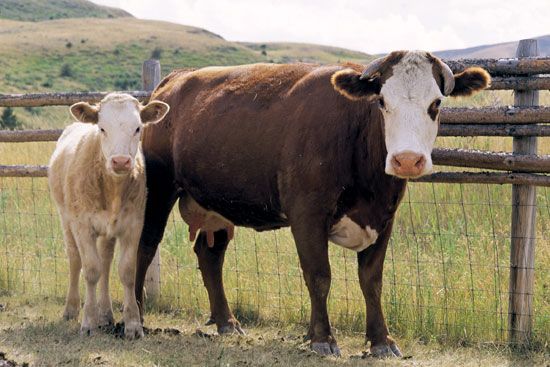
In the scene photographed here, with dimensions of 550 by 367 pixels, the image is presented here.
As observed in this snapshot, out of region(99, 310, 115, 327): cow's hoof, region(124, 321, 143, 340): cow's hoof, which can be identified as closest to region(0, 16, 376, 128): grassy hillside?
region(99, 310, 115, 327): cow's hoof

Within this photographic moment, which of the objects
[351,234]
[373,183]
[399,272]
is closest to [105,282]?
[351,234]

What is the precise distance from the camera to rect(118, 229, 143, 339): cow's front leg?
729 centimetres

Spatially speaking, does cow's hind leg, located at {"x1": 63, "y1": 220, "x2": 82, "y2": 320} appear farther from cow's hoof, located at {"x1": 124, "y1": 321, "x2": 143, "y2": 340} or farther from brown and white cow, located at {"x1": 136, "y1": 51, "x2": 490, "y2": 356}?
cow's hoof, located at {"x1": 124, "y1": 321, "x2": 143, "y2": 340}

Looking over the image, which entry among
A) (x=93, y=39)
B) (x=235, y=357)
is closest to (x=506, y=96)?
(x=235, y=357)

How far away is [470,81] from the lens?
6457 millimetres

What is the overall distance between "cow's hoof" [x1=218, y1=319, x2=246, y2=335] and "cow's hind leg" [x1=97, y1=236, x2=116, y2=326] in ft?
3.00

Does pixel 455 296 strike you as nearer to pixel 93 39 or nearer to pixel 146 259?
pixel 146 259

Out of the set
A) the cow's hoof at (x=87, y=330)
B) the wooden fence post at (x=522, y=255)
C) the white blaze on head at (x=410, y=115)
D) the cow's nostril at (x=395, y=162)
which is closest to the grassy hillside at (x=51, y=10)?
the cow's hoof at (x=87, y=330)

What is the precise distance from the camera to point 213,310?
7.97 metres

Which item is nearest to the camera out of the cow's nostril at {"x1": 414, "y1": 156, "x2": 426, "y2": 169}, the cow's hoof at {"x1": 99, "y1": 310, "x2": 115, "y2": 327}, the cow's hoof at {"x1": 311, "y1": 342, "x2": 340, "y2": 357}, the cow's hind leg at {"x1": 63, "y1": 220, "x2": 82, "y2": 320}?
the cow's nostril at {"x1": 414, "y1": 156, "x2": 426, "y2": 169}

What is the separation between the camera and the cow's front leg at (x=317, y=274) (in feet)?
21.3

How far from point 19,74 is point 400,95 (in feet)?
225

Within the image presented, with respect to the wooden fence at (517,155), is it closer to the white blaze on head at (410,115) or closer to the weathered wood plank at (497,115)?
the weathered wood plank at (497,115)

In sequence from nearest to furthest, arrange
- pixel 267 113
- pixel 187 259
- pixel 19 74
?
pixel 267 113 < pixel 187 259 < pixel 19 74
